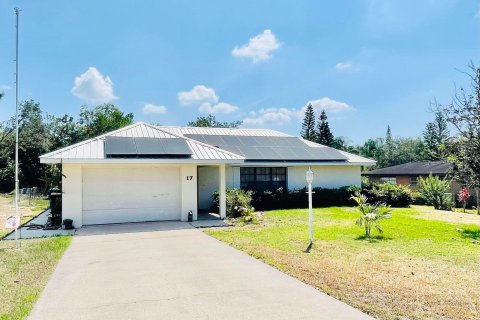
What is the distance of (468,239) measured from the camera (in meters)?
10.8

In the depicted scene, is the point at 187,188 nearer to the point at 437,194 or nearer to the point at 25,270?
the point at 25,270

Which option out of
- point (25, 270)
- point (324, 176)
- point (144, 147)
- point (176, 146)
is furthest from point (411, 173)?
point (25, 270)

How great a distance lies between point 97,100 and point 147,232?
40.4 m

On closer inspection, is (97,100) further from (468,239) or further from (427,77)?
(468,239)

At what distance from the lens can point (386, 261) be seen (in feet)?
26.0

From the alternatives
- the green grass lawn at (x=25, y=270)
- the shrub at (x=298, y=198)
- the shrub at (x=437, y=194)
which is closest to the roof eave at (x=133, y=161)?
the green grass lawn at (x=25, y=270)

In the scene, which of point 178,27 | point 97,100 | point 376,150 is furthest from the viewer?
point 376,150

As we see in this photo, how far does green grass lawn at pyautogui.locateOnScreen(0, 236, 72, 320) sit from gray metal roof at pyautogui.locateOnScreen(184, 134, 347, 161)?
10.7 m

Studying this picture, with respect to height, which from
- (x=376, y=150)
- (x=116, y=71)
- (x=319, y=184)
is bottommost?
(x=319, y=184)

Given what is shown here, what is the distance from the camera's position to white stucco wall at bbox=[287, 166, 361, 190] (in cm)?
2005

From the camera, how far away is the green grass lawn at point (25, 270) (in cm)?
530

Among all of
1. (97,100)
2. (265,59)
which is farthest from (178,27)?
(97,100)

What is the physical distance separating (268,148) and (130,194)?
30.8 ft

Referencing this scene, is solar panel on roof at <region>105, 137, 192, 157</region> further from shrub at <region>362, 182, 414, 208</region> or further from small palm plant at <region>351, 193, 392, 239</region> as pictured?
shrub at <region>362, 182, 414, 208</region>
